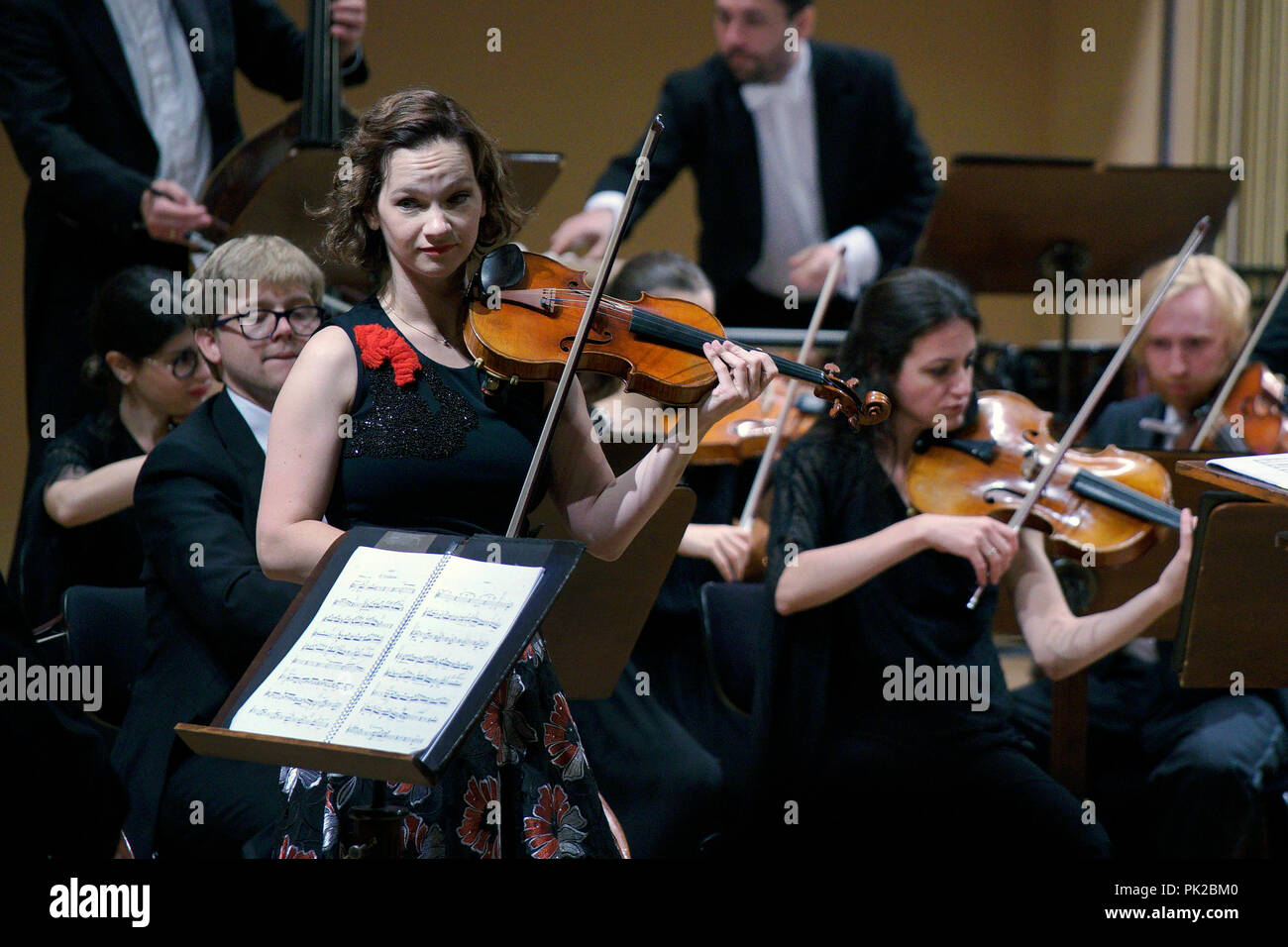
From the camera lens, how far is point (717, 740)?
103 inches

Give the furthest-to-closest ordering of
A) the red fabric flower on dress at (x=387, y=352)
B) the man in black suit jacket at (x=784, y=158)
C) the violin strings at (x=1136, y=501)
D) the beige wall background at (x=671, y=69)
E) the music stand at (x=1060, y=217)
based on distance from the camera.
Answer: the beige wall background at (x=671, y=69) < the man in black suit jacket at (x=784, y=158) < the music stand at (x=1060, y=217) < the violin strings at (x=1136, y=501) < the red fabric flower on dress at (x=387, y=352)

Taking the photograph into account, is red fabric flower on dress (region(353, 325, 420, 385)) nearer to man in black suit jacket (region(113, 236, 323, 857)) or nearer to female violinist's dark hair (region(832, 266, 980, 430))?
man in black suit jacket (region(113, 236, 323, 857))

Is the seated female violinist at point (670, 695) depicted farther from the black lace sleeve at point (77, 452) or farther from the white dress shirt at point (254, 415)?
the black lace sleeve at point (77, 452)

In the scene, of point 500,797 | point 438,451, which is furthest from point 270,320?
point 500,797

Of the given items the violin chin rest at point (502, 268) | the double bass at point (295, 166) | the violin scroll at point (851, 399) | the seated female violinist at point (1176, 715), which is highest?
the double bass at point (295, 166)

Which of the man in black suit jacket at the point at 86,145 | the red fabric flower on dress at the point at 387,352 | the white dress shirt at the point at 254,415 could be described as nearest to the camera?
the red fabric flower on dress at the point at 387,352

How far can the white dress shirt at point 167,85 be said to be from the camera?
8.72 ft

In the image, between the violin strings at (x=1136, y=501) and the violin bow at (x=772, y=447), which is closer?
the violin strings at (x=1136, y=501)

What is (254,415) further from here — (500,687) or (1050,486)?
(1050,486)

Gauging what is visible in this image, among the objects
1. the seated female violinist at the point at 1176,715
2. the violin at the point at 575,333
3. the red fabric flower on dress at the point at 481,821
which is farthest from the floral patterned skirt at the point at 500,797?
the seated female violinist at the point at 1176,715

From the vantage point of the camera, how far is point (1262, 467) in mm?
1629

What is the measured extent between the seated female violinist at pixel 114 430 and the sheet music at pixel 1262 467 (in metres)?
1.53

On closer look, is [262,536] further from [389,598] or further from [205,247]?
[205,247]
